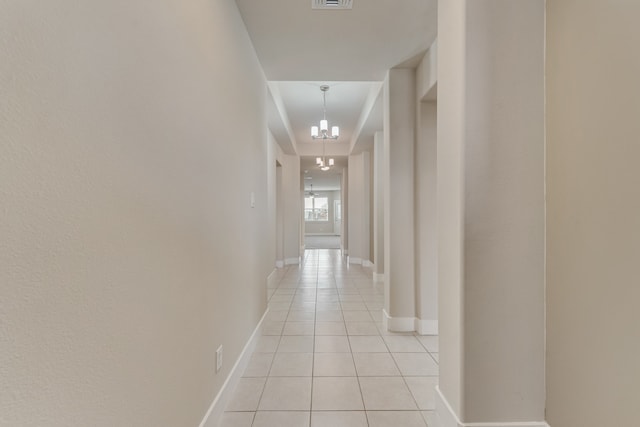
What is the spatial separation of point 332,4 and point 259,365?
2807mm

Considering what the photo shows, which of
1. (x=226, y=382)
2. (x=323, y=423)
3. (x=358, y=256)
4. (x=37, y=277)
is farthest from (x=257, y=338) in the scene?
(x=358, y=256)

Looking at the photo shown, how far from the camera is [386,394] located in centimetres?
214

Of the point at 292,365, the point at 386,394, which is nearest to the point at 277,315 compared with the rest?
the point at 292,365

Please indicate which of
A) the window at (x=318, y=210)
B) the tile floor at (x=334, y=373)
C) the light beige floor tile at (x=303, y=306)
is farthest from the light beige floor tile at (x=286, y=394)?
the window at (x=318, y=210)

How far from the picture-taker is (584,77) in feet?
4.22

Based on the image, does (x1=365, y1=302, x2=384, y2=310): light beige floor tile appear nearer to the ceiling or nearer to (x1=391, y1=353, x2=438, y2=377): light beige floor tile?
(x1=391, y1=353, x2=438, y2=377): light beige floor tile

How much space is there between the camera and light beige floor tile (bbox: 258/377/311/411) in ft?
6.52

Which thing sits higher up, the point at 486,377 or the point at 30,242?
the point at 30,242

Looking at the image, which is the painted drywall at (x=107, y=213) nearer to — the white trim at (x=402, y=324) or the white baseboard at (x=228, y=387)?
the white baseboard at (x=228, y=387)

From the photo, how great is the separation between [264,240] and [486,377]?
2486mm

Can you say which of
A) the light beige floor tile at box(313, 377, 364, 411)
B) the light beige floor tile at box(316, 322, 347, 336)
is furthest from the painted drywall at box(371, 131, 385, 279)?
the light beige floor tile at box(313, 377, 364, 411)

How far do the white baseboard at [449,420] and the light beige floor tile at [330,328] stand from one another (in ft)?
5.07

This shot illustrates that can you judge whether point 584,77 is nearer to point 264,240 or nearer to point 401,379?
point 401,379

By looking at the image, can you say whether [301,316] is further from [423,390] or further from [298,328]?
[423,390]
